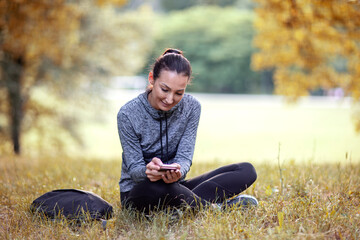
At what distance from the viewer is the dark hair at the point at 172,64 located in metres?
2.79

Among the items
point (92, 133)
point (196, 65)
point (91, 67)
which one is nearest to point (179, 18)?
point (196, 65)

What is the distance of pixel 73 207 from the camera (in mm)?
2822

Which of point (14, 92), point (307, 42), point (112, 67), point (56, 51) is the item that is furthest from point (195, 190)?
point (112, 67)

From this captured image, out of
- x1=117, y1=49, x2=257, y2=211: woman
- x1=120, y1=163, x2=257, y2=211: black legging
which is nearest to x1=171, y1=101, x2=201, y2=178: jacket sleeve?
x1=117, y1=49, x2=257, y2=211: woman

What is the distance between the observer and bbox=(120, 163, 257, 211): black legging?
8.95ft

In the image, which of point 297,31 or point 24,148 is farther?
point 24,148

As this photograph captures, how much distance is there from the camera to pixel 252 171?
3.08 metres

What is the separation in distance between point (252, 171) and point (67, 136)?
8774 millimetres

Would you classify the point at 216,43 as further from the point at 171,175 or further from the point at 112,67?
the point at 171,175

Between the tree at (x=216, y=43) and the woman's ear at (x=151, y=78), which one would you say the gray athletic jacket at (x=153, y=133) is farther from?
the tree at (x=216, y=43)

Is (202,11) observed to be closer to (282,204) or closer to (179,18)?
(179,18)

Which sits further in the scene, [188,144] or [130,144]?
[188,144]

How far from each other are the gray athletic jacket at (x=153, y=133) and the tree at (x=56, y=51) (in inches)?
167

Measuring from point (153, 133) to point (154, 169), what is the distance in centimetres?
48
